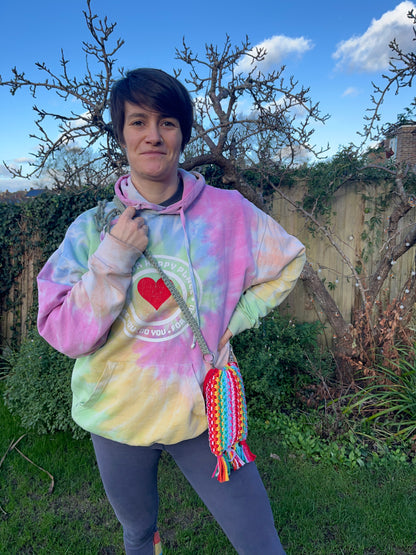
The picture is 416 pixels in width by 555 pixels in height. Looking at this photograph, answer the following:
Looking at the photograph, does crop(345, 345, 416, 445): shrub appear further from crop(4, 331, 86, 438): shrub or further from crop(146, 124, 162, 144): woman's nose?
crop(146, 124, 162, 144): woman's nose

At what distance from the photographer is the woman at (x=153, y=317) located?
4.15 feet

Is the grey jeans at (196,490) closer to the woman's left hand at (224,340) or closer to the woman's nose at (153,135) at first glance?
the woman's left hand at (224,340)

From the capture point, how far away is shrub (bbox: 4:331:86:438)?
11.3 feet

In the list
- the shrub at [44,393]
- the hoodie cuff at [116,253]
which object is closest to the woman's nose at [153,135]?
the hoodie cuff at [116,253]

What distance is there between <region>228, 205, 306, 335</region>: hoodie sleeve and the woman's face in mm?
396

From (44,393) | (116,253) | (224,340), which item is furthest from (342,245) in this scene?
(116,253)

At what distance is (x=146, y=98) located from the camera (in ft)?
4.28

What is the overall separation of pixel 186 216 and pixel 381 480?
2.65 meters

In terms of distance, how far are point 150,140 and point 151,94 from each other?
0.49ft

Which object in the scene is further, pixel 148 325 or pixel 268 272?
pixel 268 272

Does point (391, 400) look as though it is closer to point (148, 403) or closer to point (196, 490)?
point (196, 490)

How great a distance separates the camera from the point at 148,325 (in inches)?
51.4

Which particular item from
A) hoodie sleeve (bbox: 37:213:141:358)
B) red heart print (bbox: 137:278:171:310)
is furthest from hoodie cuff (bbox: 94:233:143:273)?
red heart print (bbox: 137:278:171:310)

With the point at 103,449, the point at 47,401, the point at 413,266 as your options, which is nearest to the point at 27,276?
the point at 47,401
